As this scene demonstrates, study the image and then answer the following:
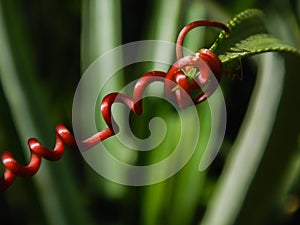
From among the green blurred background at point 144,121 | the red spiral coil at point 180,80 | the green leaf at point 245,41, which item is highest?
the green leaf at point 245,41

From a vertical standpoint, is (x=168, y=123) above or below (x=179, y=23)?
below

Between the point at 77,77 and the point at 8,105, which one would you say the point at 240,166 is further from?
the point at 77,77

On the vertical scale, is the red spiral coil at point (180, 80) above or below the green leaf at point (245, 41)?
below

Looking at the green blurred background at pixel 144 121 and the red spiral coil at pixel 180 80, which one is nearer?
the red spiral coil at pixel 180 80

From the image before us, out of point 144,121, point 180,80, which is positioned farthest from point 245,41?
point 144,121

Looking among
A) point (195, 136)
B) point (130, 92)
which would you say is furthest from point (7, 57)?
point (195, 136)
